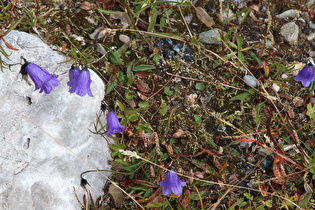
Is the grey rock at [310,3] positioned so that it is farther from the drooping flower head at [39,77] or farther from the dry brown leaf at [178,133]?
the drooping flower head at [39,77]

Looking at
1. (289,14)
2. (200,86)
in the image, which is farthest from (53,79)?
(289,14)

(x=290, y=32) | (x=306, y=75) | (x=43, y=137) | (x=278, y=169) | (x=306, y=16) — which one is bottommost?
(x=278, y=169)

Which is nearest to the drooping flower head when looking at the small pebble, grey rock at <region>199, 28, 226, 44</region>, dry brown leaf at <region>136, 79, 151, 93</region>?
dry brown leaf at <region>136, 79, 151, 93</region>

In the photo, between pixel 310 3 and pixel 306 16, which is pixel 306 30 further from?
pixel 310 3

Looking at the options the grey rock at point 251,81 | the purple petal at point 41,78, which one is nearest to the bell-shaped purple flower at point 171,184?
the purple petal at point 41,78

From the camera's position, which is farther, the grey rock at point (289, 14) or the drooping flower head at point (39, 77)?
the grey rock at point (289, 14)

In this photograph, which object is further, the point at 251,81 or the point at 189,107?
the point at 251,81

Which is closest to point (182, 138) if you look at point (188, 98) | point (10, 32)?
point (188, 98)

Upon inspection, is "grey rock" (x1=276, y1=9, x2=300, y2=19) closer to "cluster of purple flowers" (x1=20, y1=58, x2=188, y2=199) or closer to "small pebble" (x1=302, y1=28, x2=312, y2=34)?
"small pebble" (x1=302, y1=28, x2=312, y2=34)
